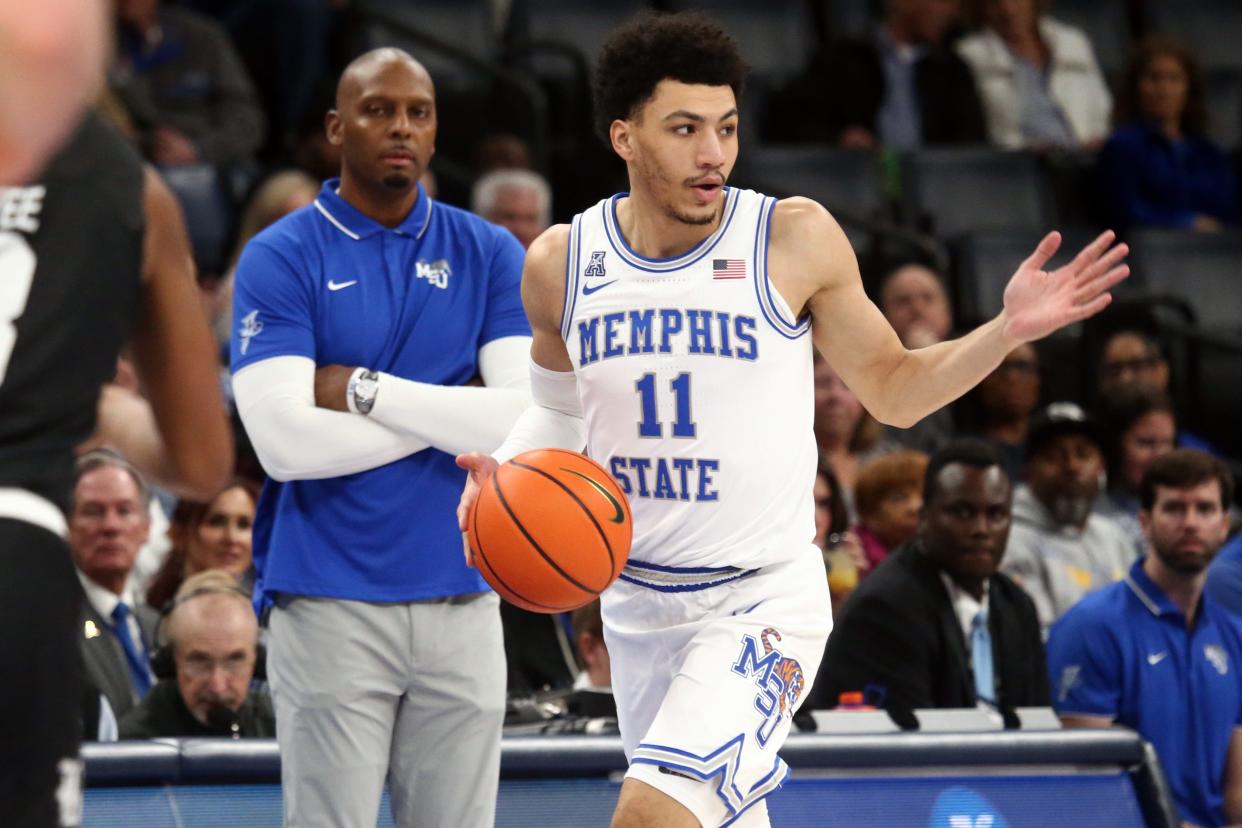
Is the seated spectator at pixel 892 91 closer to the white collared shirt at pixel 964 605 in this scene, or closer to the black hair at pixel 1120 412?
the black hair at pixel 1120 412

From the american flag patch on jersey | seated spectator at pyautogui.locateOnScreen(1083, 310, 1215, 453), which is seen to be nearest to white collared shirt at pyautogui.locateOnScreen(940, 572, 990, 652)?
the american flag patch on jersey

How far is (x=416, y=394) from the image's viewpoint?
480 cm

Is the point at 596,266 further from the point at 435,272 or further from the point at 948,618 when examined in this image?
the point at 948,618

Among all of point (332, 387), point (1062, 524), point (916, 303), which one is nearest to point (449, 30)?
point (916, 303)

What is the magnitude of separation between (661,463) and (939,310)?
5546 millimetres

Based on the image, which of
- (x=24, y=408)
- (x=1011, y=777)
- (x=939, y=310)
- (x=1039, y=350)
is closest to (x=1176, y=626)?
(x=1011, y=777)

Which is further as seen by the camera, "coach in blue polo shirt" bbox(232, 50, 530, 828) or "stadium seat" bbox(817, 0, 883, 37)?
"stadium seat" bbox(817, 0, 883, 37)

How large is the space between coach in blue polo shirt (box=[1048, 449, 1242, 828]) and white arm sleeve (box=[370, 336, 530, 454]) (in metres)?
2.75

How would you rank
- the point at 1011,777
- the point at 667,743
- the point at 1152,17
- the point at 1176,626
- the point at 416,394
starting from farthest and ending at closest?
the point at 1152,17 < the point at 1176,626 < the point at 1011,777 < the point at 416,394 < the point at 667,743

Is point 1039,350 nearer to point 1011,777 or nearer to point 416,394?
point 1011,777

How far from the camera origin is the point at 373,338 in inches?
196

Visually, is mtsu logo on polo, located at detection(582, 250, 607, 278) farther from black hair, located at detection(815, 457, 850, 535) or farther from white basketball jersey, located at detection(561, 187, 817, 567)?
black hair, located at detection(815, 457, 850, 535)

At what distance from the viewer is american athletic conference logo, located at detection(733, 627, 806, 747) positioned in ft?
13.9

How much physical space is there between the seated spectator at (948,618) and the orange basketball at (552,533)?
2408 millimetres
